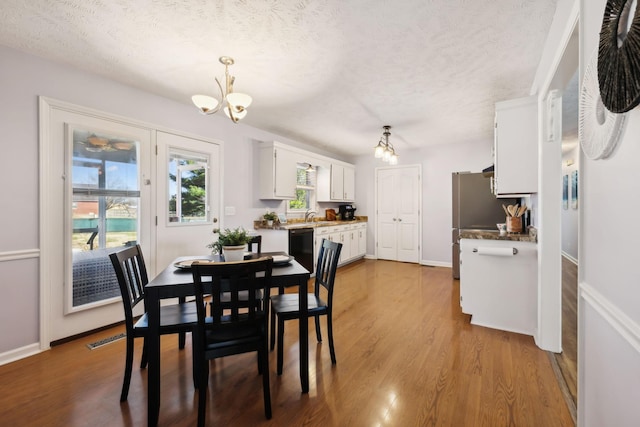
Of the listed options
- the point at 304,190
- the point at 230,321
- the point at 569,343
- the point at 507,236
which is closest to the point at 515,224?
the point at 507,236

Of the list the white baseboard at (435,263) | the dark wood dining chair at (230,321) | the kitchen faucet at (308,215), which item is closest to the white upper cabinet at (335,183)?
the kitchen faucet at (308,215)

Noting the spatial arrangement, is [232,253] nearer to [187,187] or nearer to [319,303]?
[319,303]

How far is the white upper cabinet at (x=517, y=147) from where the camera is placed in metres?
2.54

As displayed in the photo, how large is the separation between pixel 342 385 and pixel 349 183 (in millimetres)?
4907

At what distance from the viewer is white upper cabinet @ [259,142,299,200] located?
4.38m

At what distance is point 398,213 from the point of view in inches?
242

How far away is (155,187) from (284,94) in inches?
69.7

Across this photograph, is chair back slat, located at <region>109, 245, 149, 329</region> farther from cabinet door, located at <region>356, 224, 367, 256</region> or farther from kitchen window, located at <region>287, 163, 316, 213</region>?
cabinet door, located at <region>356, 224, 367, 256</region>

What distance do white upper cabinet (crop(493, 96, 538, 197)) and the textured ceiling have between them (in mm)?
349

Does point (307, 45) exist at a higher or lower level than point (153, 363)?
higher

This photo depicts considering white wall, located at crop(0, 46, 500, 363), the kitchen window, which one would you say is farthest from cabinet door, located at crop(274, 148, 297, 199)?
white wall, located at crop(0, 46, 500, 363)

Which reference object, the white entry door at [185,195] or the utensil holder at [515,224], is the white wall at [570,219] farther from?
the white entry door at [185,195]

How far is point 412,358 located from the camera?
223 cm

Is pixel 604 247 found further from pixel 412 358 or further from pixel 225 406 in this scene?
pixel 225 406
